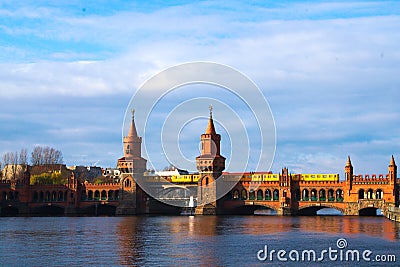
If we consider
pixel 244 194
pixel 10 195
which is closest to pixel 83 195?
pixel 10 195

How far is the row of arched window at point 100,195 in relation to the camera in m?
146

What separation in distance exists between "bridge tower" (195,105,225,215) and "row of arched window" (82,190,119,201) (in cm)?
2166

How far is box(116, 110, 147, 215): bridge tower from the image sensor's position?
140350 millimetres

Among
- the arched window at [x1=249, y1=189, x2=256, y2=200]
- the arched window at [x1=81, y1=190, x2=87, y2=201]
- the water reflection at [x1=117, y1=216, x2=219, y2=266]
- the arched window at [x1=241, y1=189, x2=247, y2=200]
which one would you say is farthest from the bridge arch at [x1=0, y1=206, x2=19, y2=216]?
the water reflection at [x1=117, y1=216, x2=219, y2=266]

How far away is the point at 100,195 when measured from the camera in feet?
484

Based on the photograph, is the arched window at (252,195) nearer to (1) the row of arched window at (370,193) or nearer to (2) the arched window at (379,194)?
(1) the row of arched window at (370,193)

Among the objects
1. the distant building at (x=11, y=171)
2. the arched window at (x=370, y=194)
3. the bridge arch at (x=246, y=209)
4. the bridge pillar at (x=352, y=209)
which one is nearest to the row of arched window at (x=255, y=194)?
the bridge arch at (x=246, y=209)

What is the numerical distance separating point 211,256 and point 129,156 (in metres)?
94.5

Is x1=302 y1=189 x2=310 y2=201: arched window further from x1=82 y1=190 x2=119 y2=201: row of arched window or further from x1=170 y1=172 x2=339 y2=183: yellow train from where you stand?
x1=82 y1=190 x2=119 y2=201: row of arched window

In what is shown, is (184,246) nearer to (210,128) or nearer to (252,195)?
(252,195)

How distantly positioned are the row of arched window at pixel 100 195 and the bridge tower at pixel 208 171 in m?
21.7

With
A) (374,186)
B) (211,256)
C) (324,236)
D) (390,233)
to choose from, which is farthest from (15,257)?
(374,186)

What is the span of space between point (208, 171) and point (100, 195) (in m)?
27.5

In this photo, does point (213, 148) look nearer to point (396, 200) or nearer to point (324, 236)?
point (396, 200)
